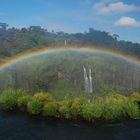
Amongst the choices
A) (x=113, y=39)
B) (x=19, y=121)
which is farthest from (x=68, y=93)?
(x=113, y=39)

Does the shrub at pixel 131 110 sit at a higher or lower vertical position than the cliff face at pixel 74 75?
lower

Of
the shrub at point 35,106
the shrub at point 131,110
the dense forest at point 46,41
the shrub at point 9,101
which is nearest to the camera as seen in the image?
the shrub at point 131,110

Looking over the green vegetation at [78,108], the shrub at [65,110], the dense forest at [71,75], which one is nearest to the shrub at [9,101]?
the green vegetation at [78,108]

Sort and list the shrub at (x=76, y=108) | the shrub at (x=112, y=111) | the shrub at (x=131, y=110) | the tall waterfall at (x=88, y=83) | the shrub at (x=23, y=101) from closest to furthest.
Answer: the shrub at (x=112, y=111) < the shrub at (x=76, y=108) < the shrub at (x=131, y=110) < the shrub at (x=23, y=101) < the tall waterfall at (x=88, y=83)

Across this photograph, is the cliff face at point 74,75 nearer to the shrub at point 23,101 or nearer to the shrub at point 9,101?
the shrub at point 9,101

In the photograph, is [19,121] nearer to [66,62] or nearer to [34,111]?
[34,111]

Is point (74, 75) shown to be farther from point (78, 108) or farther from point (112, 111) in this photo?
point (112, 111)
